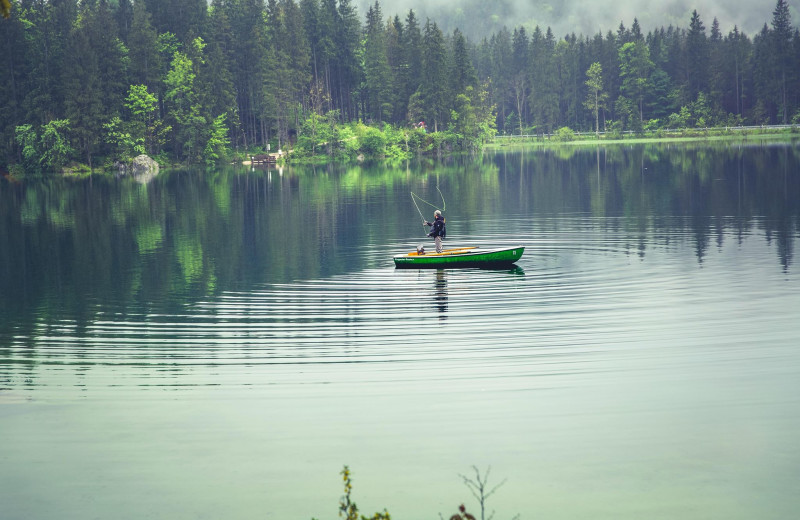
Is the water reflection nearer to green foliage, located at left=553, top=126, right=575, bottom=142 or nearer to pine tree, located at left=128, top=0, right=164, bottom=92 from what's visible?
pine tree, located at left=128, top=0, right=164, bottom=92

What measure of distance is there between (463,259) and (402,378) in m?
14.5

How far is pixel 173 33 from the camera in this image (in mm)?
137000

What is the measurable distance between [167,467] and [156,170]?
110346 mm

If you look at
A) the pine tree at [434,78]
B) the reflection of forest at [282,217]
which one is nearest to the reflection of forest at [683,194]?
the reflection of forest at [282,217]

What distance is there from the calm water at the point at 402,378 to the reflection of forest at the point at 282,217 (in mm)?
346

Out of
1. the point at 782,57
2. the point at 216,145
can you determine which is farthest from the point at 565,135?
the point at 216,145

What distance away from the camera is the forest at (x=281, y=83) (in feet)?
385

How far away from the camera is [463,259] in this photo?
Result: 104 ft

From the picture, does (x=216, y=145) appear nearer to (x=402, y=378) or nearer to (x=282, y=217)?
(x=282, y=217)

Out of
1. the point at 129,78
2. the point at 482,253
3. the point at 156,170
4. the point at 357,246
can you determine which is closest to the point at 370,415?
the point at 482,253

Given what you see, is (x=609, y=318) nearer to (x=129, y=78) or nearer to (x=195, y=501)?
(x=195, y=501)

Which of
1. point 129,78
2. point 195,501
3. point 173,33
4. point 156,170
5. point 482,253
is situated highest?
point 173,33

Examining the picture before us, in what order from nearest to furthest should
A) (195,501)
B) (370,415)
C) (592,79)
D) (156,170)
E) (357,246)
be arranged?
(195,501)
(370,415)
(357,246)
(156,170)
(592,79)

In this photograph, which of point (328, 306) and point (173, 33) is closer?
point (328, 306)
